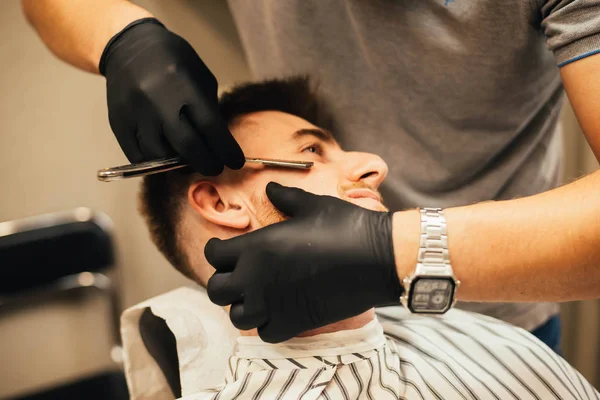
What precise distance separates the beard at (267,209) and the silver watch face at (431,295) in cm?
26

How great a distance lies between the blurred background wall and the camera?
1558mm

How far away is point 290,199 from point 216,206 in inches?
9.3

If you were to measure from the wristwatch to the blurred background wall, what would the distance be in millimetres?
1031

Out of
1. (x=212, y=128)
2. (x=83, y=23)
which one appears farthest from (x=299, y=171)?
(x=83, y=23)

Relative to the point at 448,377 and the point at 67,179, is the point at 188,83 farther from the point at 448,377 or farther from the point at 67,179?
the point at 67,179

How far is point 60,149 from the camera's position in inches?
63.5

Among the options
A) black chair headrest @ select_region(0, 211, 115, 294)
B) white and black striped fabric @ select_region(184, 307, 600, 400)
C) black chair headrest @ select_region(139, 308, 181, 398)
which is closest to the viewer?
white and black striped fabric @ select_region(184, 307, 600, 400)

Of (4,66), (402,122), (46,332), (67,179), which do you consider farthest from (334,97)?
(46,332)

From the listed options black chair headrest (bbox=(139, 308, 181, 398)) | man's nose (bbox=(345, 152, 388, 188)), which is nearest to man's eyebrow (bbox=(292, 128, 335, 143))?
man's nose (bbox=(345, 152, 388, 188))

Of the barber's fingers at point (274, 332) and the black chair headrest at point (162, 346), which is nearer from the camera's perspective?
the barber's fingers at point (274, 332)

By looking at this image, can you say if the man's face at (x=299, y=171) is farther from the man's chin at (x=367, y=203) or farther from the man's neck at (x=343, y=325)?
the man's neck at (x=343, y=325)

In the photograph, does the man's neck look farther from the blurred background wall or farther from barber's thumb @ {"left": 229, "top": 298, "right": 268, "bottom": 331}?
the blurred background wall

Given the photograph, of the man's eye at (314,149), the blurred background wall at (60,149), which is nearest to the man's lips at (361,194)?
the man's eye at (314,149)

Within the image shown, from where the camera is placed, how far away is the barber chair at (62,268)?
152 cm
